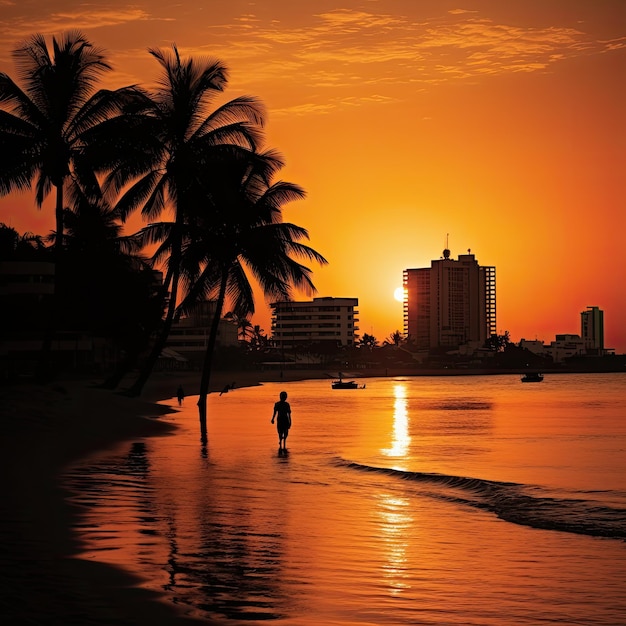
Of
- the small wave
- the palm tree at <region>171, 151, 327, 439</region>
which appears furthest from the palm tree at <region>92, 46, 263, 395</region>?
the small wave

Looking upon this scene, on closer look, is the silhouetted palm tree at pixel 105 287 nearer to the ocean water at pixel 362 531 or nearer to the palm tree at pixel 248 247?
the palm tree at pixel 248 247

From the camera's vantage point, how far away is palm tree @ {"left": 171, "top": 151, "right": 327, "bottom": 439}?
4647cm

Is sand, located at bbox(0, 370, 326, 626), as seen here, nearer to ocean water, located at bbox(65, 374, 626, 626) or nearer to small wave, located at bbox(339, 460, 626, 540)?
ocean water, located at bbox(65, 374, 626, 626)

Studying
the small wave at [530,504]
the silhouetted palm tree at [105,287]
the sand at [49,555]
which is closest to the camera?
the sand at [49,555]

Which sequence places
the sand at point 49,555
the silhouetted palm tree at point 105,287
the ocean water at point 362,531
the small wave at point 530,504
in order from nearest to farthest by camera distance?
the sand at point 49,555 → the ocean water at point 362,531 → the small wave at point 530,504 → the silhouetted palm tree at point 105,287

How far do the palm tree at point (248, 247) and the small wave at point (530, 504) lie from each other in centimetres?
2492

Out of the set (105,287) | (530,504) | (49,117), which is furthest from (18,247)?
(530,504)

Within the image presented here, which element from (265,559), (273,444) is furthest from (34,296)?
(265,559)

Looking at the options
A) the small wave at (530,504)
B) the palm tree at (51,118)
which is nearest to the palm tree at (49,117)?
the palm tree at (51,118)

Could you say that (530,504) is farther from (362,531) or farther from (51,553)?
(51,553)

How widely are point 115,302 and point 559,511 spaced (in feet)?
156

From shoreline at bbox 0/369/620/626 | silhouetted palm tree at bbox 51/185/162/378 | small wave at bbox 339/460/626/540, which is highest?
silhouetted palm tree at bbox 51/185/162/378

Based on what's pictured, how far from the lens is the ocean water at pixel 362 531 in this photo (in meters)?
9.40

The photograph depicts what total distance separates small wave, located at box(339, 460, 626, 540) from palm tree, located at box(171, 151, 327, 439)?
2492 cm
